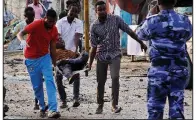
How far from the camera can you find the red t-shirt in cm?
773

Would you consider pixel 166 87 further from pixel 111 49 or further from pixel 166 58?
pixel 111 49

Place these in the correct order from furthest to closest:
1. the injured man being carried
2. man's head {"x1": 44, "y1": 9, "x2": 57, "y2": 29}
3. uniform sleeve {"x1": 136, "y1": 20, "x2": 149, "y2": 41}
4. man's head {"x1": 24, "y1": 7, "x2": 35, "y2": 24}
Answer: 1. man's head {"x1": 24, "y1": 7, "x2": 35, "y2": 24}
2. the injured man being carried
3. man's head {"x1": 44, "y1": 9, "x2": 57, "y2": 29}
4. uniform sleeve {"x1": 136, "y1": 20, "x2": 149, "y2": 41}

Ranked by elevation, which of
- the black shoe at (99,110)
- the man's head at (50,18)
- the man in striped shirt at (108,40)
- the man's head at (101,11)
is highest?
the man's head at (101,11)

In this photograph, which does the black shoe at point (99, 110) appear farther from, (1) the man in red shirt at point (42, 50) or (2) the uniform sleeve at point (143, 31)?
(2) the uniform sleeve at point (143, 31)

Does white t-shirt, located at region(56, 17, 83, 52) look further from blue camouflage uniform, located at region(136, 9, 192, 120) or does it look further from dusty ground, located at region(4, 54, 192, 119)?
blue camouflage uniform, located at region(136, 9, 192, 120)

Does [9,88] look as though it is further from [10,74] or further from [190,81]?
[190,81]

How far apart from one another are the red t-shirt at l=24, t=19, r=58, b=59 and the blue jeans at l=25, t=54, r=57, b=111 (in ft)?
0.29

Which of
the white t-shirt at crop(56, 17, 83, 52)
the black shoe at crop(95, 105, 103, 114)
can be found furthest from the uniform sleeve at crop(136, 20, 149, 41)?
the white t-shirt at crop(56, 17, 83, 52)

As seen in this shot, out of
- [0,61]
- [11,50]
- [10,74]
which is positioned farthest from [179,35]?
[11,50]

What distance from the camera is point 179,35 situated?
5.77 meters

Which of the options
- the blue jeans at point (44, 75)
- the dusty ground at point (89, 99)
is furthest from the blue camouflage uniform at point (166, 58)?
the blue jeans at point (44, 75)

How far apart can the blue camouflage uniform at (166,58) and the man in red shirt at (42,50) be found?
2193mm

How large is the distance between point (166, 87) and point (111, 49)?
97.2 inches

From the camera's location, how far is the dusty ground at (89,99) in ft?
26.5
